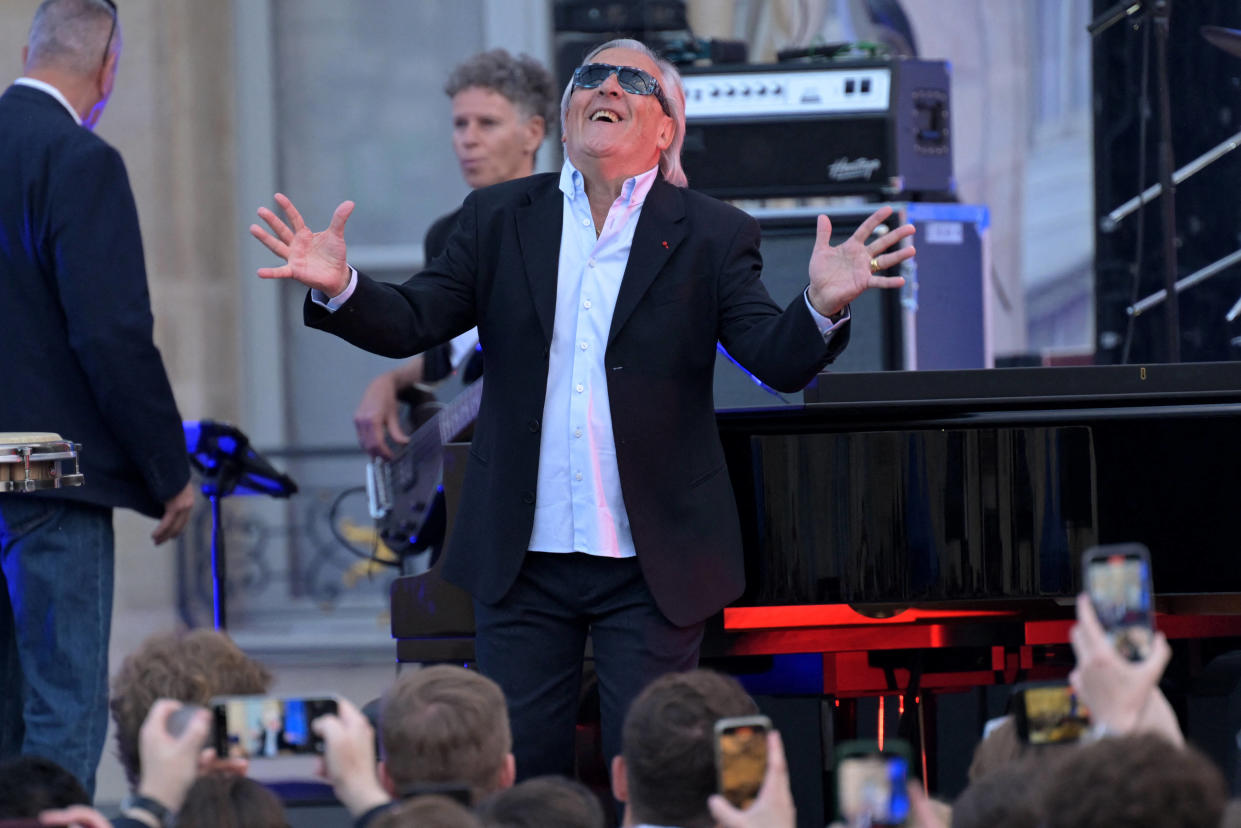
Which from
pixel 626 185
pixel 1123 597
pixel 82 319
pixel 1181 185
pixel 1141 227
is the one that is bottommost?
pixel 1123 597

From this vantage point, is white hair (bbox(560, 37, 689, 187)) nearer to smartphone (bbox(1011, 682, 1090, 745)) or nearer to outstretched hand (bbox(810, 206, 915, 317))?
outstretched hand (bbox(810, 206, 915, 317))

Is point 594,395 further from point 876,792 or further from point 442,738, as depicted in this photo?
point 876,792

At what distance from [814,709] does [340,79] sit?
5470mm

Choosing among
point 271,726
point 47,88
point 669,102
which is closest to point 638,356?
point 669,102

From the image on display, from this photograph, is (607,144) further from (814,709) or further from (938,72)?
(938,72)

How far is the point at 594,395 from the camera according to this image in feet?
9.00

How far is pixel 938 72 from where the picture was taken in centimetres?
421

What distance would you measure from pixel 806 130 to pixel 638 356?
158 cm

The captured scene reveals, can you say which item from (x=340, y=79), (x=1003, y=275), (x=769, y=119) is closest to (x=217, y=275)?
(x=340, y=79)

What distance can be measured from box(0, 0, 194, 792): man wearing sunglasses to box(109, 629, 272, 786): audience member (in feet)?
4.30

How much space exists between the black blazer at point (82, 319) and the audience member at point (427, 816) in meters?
2.03

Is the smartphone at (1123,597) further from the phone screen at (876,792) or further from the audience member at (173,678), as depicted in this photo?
the audience member at (173,678)


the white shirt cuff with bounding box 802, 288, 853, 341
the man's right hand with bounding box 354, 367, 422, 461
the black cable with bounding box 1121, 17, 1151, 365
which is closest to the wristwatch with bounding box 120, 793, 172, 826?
the white shirt cuff with bounding box 802, 288, 853, 341

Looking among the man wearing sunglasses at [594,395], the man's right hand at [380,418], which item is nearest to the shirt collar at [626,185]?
the man wearing sunglasses at [594,395]
